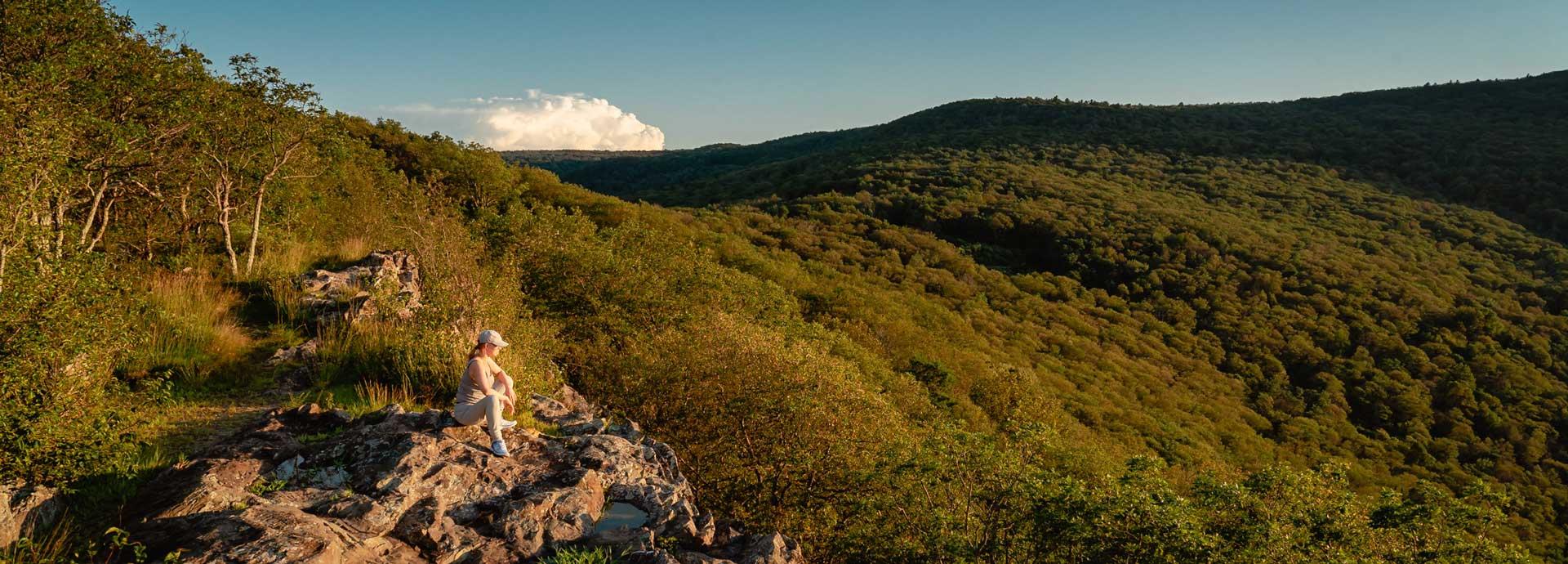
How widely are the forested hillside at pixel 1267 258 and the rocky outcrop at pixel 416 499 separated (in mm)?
19413

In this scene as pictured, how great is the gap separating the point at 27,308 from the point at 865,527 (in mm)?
10439

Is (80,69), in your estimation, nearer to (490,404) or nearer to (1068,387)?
(490,404)

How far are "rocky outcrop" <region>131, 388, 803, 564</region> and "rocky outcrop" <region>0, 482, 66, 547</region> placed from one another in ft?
1.83

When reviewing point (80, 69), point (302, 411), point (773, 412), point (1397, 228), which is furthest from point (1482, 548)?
point (1397, 228)

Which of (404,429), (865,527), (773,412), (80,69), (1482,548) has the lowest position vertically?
(1482,548)

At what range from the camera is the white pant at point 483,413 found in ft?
24.7

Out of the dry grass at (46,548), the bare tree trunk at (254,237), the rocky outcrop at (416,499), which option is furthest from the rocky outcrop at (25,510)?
the bare tree trunk at (254,237)

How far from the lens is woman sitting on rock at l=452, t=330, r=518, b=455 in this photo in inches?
297

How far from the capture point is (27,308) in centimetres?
601

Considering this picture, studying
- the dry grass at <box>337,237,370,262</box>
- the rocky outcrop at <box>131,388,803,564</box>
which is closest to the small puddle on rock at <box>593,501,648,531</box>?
the rocky outcrop at <box>131,388,803,564</box>

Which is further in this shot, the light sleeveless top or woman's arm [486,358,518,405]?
woman's arm [486,358,518,405]

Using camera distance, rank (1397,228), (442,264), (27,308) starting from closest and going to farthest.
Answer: (27,308) < (442,264) < (1397,228)

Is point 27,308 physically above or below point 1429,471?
above

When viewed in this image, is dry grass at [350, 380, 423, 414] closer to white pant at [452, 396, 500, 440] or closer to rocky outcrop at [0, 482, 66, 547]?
white pant at [452, 396, 500, 440]
